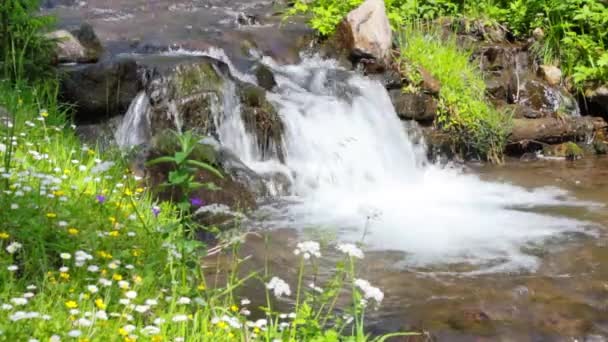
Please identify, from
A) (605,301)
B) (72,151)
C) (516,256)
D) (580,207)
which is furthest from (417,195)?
(72,151)

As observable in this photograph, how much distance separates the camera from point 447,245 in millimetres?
5469

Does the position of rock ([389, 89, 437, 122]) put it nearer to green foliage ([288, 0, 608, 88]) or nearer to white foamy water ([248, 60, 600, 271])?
white foamy water ([248, 60, 600, 271])

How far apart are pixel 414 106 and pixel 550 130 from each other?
161 centimetres

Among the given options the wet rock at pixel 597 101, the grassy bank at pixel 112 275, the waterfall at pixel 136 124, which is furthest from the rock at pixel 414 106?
the grassy bank at pixel 112 275

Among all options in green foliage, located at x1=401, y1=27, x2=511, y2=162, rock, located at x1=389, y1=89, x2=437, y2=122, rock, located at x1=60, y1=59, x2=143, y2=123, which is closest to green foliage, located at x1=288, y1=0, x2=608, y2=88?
green foliage, located at x1=401, y1=27, x2=511, y2=162

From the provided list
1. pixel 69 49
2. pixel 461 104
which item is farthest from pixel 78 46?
pixel 461 104

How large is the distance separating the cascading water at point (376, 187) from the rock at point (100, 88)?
0.30m

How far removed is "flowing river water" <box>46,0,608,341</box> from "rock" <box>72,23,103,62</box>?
0.79 metres

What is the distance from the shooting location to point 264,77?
320 inches

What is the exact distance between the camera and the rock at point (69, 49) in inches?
301

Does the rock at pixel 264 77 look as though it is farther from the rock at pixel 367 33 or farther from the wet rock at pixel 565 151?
the wet rock at pixel 565 151

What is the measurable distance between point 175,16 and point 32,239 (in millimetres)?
7283

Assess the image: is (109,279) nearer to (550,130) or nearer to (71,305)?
(71,305)

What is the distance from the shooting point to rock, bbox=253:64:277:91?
26.6 ft
